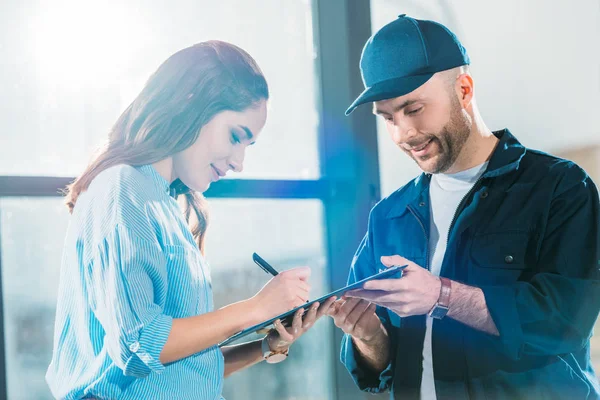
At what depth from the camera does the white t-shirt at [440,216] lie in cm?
173

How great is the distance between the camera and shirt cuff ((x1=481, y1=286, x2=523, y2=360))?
A: 5.08ft

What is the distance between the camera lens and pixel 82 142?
77.4 inches

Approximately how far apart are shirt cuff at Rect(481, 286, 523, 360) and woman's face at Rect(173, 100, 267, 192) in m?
0.68

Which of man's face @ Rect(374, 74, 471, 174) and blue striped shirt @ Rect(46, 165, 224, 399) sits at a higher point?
man's face @ Rect(374, 74, 471, 174)

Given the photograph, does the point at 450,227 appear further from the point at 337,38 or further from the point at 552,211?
the point at 337,38

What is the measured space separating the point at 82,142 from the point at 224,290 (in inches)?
27.3

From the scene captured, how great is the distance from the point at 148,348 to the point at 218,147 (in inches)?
19.7

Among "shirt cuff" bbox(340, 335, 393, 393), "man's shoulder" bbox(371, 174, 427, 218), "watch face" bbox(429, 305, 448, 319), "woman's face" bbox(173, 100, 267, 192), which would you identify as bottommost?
"shirt cuff" bbox(340, 335, 393, 393)

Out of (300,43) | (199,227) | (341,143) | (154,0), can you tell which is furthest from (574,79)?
(154,0)

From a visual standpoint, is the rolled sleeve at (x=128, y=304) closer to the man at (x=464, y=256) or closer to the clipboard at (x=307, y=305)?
the clipboard at (x=307, y=305)

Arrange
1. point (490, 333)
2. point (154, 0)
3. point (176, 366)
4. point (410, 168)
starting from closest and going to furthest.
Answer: point (176, 366), point (490, 333), point (154, 0), point (410, 168)

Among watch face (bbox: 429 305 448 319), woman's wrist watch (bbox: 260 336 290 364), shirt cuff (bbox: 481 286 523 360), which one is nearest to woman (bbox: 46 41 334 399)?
woman's wrist watch (bbox: 260 336 290 364)

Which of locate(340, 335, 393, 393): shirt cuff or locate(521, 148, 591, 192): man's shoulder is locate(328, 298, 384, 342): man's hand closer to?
locate(340, 335, 393, 393): shirt cuff

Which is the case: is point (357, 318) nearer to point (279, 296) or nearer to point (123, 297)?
point (279, 296)
